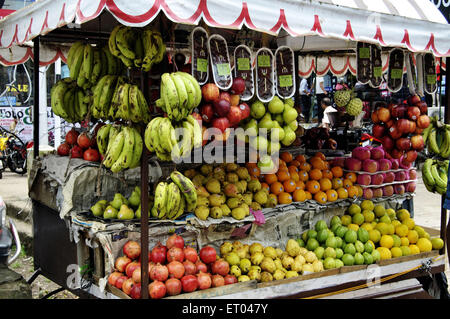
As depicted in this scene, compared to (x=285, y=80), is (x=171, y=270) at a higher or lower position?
lower

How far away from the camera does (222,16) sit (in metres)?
2.99

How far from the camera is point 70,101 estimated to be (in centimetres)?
425

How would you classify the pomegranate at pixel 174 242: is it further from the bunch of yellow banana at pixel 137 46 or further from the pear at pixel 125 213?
the bunch of yellow banana at pixel 137 46

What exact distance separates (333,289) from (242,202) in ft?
3.77

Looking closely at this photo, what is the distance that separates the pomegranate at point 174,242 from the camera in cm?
369

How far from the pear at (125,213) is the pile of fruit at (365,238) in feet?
5.83

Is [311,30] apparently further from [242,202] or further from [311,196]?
[311,196]

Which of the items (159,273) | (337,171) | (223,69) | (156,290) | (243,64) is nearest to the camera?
(156,290)

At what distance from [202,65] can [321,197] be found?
2042 mm

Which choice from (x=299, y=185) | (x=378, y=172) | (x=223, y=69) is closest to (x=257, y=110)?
(x=223, y=69)

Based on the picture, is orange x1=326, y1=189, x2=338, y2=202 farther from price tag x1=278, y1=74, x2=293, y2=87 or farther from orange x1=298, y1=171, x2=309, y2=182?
price tag x1=278, y1=74, x2=293, y2=87

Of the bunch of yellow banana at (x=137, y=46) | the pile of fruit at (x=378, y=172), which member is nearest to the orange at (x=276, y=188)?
the pile of fruit at (x=378, y=172)

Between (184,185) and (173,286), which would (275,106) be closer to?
(184,185)

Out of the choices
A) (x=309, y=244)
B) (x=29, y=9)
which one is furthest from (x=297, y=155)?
(x=29, y=9)
